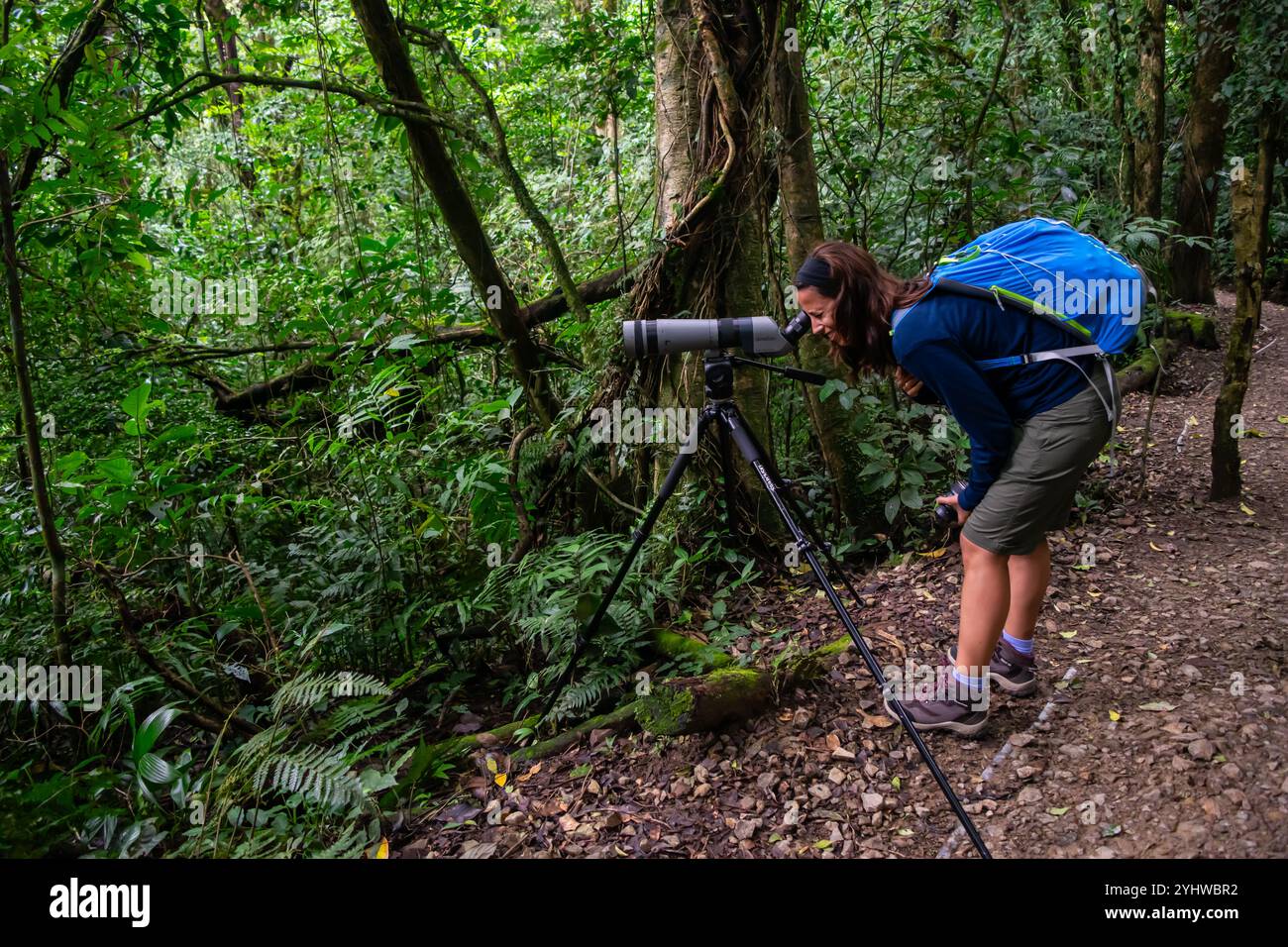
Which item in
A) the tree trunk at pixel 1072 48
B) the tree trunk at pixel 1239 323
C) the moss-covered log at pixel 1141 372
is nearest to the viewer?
the tree trunk at pixel 1239 323

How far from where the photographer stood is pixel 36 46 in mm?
3961

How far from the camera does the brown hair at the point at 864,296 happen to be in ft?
7.13

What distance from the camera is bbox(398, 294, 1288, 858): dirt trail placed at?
6.83ft

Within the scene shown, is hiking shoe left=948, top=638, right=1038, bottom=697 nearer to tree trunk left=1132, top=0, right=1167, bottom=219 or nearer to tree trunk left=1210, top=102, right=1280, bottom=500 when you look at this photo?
tree trunk left=1210, top=102, right=1280, bottom=500

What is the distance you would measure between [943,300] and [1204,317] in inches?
254

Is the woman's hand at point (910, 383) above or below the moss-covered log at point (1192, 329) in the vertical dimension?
below

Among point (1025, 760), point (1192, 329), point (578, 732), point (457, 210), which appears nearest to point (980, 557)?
point (1025, 760)

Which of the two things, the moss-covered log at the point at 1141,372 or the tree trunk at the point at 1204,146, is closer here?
the moss-covered log at the point at 1141,372

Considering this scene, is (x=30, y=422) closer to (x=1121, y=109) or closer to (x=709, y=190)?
(x=709, y=190)

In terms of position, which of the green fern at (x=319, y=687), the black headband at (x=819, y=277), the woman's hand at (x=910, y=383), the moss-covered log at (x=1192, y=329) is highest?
the moss-covered log at (x=1192, y=329)

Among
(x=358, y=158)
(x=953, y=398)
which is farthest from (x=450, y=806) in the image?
(x=358, y=158)

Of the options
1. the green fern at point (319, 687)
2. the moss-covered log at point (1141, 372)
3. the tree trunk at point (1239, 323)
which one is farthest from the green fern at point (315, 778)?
the moss-covered log at point (1141, 372)

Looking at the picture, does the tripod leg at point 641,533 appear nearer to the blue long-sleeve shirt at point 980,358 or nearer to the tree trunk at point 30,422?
the blue long-sleeve shirt at point 980,358

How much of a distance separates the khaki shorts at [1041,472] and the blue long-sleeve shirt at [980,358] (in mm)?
46
